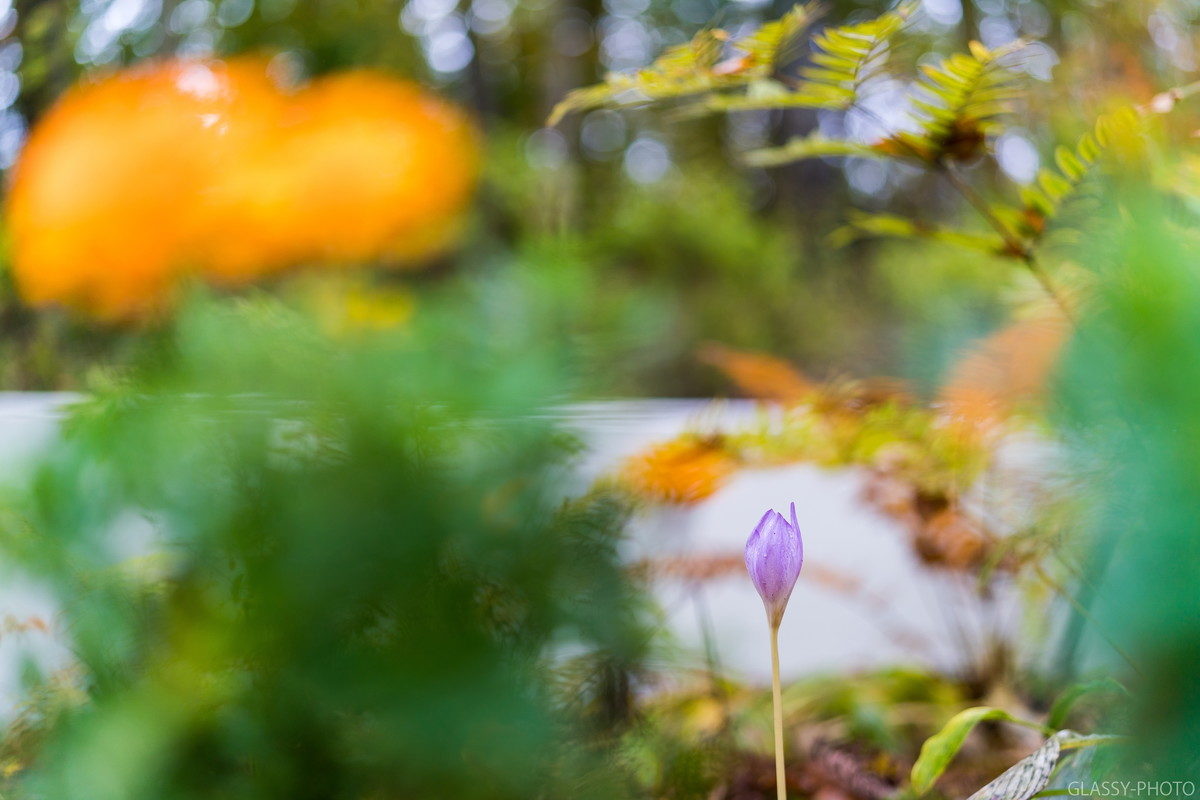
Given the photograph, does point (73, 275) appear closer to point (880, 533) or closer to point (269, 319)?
point (269, 319)

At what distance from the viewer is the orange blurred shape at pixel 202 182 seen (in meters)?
0.74

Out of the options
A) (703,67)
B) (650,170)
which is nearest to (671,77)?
(703,67)

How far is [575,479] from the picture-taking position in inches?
15.9

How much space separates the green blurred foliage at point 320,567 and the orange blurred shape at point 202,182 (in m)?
0.24

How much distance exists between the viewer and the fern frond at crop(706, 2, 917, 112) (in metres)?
0.51

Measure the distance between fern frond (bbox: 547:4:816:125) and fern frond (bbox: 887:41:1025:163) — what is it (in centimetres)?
9

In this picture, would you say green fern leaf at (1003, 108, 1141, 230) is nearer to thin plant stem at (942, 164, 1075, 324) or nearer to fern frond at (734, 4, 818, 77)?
thin plant stem at (942, 164, 1075, 324)

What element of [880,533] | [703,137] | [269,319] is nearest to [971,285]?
[880,533]

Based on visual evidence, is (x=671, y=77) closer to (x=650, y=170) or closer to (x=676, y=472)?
(x=676, y=472)

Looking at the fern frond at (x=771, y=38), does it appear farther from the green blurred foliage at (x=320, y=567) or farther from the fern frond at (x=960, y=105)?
the green blurred foliage at (x=320, y=567)

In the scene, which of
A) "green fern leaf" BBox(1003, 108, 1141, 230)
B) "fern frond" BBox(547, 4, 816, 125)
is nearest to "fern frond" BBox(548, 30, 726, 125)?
"fern frond" BBox(547, 4, 816, 125)

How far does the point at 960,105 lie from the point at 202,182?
79 cm

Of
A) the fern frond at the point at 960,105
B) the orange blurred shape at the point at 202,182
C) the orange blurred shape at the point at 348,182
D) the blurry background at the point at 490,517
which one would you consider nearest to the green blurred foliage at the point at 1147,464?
the blurry background at the point at 490,517

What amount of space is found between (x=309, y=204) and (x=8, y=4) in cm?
86
